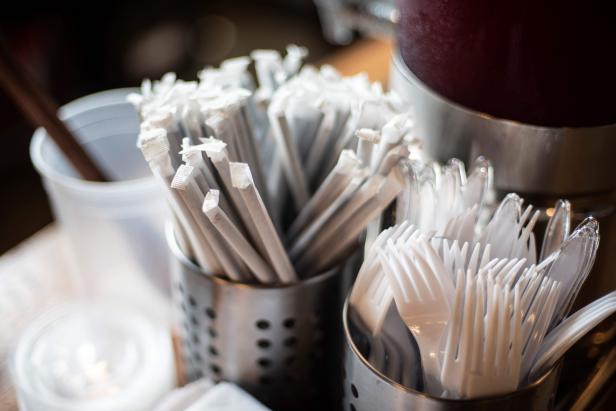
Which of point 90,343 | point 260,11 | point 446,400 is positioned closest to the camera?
point 446,400

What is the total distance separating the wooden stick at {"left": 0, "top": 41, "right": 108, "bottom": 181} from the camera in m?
0.48

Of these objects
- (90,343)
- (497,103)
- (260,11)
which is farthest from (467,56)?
(260,11)

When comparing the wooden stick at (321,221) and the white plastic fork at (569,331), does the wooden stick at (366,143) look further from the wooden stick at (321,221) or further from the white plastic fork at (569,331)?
the white plastic fork at (569,331)

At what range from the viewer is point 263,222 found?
0.38 meters

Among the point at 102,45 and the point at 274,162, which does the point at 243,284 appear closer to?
the point at 274,162

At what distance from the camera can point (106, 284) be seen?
59cm

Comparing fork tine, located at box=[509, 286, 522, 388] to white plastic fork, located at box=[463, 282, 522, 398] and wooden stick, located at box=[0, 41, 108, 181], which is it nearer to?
white plastic fork, located at box=[463, 282, 522, 398]

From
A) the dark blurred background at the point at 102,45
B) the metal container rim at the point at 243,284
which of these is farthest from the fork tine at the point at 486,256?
the dark blurred background at the point at 102,45

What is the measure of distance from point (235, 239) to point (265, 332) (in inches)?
3.0

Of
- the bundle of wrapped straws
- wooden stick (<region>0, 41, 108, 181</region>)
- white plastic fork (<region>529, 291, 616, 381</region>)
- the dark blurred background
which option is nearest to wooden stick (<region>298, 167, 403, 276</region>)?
the bundle of wrapped straws

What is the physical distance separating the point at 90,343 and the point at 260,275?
0.58 feet

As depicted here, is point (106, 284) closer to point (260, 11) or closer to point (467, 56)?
point (467, 56)

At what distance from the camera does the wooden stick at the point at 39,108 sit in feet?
1.57

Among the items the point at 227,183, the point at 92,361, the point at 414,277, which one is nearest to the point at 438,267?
the point at 414,277
